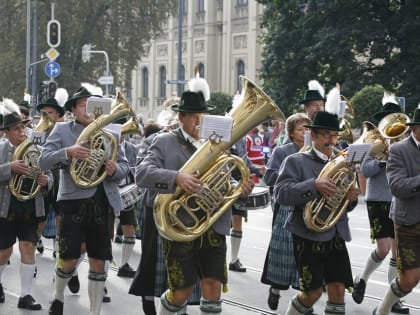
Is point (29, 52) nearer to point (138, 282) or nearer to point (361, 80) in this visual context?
point (361, 80)

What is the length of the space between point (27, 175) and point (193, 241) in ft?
9.47

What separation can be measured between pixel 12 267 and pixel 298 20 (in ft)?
81.2

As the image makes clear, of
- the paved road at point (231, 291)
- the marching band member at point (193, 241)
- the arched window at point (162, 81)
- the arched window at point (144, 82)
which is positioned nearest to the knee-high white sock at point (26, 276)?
the paved road at point (231, 291)

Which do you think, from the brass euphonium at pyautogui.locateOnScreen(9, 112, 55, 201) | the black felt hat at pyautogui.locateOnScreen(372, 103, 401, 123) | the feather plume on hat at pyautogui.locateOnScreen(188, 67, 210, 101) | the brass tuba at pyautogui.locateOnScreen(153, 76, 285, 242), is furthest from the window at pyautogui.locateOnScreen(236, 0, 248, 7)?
the brass tuba at pyautogui.locateOnScreen(153, 76, 285, 242)

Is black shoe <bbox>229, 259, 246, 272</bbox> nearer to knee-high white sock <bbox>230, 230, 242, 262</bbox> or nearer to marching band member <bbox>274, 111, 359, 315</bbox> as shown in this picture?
knee-high white sock <bbox>230, 230, 242, 262</bbox>

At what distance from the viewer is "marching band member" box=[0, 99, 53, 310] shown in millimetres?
9156

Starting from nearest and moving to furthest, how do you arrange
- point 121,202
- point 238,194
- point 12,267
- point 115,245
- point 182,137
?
1. point 238,194
2. point 182,137
3. point 121,202
4. point 12,267
5. point 115,245

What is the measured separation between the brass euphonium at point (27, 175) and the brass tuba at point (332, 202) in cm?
316

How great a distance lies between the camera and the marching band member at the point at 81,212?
8.05 m

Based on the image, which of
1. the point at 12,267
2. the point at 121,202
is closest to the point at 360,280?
the point at 121,202

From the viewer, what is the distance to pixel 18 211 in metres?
9.22

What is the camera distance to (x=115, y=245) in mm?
14594

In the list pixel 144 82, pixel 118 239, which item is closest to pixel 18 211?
pixel 118 239

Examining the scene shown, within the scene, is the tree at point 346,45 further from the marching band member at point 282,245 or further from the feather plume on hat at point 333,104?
the feather plume on hat at point 333,104
